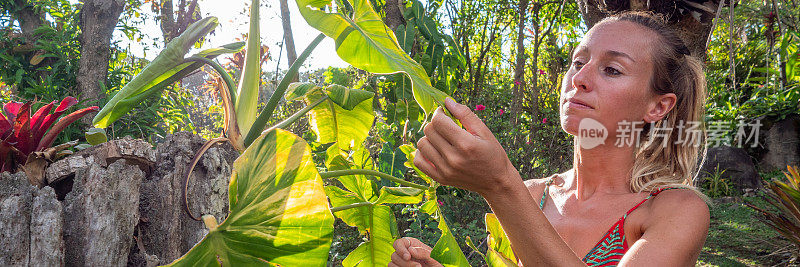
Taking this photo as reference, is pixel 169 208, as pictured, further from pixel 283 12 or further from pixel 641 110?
pixel 283 12

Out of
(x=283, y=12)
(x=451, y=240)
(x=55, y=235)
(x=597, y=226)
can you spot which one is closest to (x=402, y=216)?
(x=597, y=226)

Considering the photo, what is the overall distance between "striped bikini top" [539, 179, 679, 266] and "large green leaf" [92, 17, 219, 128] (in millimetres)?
1048

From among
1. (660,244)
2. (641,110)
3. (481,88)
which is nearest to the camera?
(660,244)

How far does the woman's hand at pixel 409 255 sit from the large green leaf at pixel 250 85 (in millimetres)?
473

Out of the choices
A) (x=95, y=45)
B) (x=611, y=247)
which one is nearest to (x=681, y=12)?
(x=611, y=247)

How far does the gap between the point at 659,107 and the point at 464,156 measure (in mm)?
845

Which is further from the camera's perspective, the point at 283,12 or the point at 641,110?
the point at 283,12

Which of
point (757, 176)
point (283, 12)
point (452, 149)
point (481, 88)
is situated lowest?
point (757, 176)

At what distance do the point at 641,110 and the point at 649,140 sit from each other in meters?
0.16

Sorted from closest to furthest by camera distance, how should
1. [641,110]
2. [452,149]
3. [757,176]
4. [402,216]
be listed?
[452,149] → [641,110] → [402,216] → [757,176]

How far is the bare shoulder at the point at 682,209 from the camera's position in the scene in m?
1.14

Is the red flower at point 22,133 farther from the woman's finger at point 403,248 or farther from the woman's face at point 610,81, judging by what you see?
the woman's face at point 610,81

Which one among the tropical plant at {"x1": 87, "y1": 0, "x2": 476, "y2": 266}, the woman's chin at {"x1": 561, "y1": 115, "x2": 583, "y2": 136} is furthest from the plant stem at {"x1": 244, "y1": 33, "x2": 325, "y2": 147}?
the woman's chin at {"x1": 561, "y1": 115, "x2": 583, "y2": 136}

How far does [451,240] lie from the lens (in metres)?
1.04
